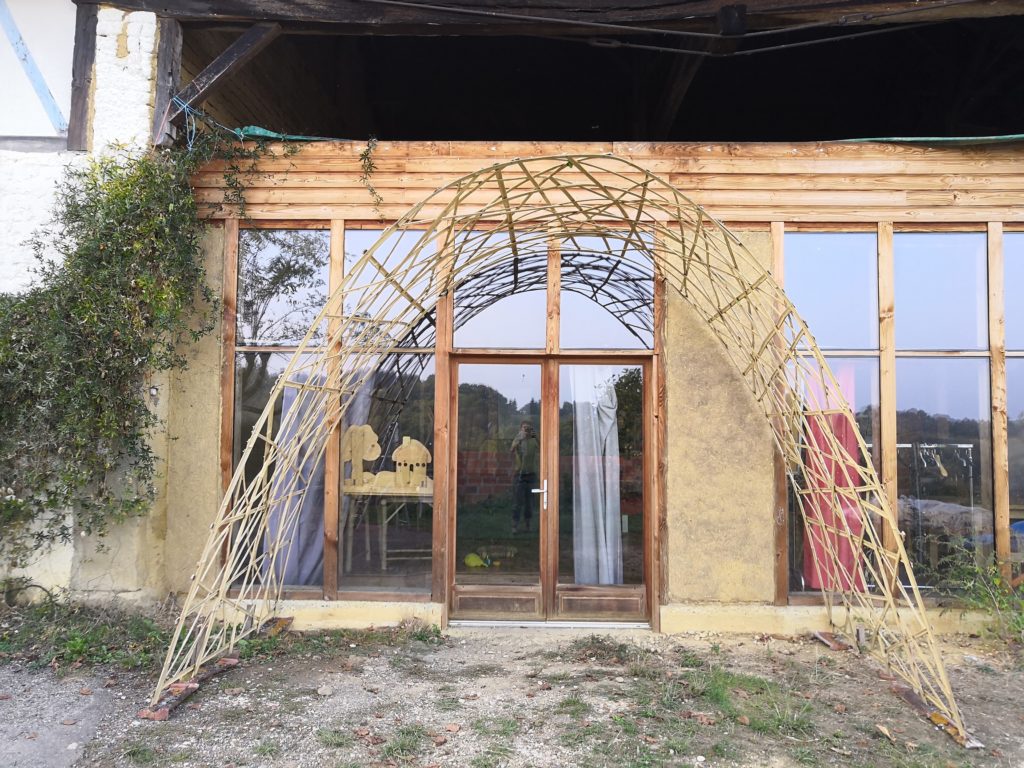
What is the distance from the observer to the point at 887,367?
579 cm

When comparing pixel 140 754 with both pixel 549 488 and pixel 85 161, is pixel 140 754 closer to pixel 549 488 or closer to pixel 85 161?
pixel 549 488

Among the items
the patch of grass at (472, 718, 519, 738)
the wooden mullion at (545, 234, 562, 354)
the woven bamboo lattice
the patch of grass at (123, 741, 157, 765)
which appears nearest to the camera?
the patch of grass at (123, 741, 157, 765)

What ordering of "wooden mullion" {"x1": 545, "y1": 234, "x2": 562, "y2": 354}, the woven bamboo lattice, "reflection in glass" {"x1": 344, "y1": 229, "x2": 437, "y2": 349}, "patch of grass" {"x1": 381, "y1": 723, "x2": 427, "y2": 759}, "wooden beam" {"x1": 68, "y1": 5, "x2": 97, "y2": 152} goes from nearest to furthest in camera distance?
1. "patch of grass" {"x1": 381, "y1": 723, "x2": 427, "y2": 759}
2. the woven bamboo lattice
3. "reflection in glass" {"x1": 344, "y1": 229, "x2": 437, "y2": 349}
4. "wooden beam" {"x1": 68, "y1": 5, "x2": 97, "y2": 152}
5. "wooden mullion" {"x1": 545, "y1": 234, "x2": 562, "y2": 354}

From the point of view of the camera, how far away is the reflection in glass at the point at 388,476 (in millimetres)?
5879

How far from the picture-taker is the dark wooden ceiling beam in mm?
5734

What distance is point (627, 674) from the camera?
15.9ft

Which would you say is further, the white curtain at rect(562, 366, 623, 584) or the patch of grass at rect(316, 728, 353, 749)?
the white curtain at rect(562, 366, 623, 584)

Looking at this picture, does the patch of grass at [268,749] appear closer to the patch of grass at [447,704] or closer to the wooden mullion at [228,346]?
the patch of grass at [447,704]

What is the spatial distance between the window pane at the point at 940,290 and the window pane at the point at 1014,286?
172 mm

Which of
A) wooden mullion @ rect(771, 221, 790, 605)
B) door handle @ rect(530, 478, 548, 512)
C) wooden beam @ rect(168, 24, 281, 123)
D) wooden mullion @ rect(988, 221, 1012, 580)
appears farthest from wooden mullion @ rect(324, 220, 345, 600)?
wooden mullion @ rect(988, 221, 1012, 580)

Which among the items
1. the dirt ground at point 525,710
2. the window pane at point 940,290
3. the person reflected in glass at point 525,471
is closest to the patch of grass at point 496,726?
the dirt ground at point 525,710

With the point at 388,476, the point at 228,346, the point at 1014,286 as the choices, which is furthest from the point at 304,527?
the point at 1014,286

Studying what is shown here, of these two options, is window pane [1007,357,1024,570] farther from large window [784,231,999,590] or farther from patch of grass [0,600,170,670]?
patch of grass [0,600,170,670]

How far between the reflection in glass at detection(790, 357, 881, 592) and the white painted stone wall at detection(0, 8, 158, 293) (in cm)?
586
